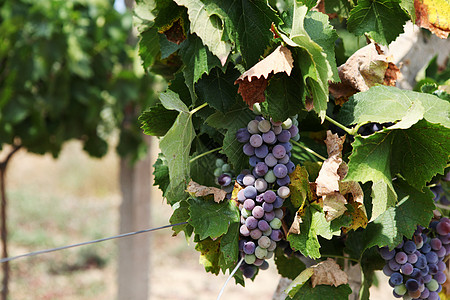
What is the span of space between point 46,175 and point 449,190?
7.37 m

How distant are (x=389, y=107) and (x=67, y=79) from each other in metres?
2.24

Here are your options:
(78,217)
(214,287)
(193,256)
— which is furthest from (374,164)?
(78,217)

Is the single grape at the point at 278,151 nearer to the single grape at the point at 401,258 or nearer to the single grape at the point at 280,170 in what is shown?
the single grape at the point at 280,170

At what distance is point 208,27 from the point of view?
0.53 metres

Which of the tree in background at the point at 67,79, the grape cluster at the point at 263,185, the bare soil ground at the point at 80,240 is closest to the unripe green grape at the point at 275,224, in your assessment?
the grape cluster at the point at 263,185

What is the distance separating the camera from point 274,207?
1.87 ft

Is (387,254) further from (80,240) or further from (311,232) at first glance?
(80,240)

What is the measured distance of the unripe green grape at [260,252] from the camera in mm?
564

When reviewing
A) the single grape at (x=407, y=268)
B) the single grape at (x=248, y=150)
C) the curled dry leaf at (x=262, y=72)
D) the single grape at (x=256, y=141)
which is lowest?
the single grape at (x=407, y=268)

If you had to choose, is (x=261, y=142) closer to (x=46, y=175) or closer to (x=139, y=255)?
(x=139, y=255)

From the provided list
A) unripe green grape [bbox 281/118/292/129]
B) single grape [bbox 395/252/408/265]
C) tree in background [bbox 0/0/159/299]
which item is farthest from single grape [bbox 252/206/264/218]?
tree in background [bbox 0/0/159/299]

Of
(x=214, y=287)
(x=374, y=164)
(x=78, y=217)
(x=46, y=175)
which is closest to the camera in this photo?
(x=374, y=164)

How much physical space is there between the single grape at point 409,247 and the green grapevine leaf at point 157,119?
1.20 ft

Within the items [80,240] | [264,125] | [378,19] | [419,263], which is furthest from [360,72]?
[80,240]
